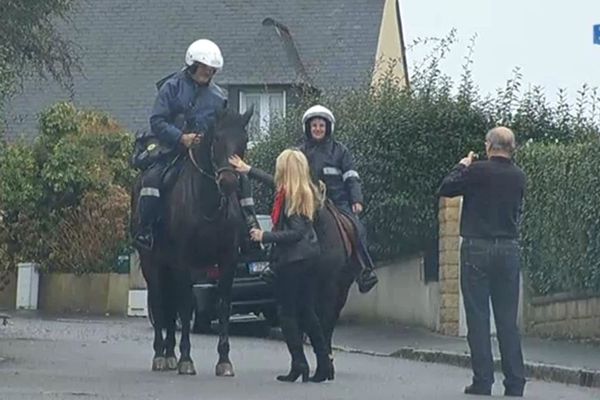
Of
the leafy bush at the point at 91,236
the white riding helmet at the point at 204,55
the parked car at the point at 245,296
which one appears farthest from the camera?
the leafy bush at the point at 91,236

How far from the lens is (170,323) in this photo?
14422mm

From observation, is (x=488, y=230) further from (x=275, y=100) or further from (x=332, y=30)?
(x=332, y=30)

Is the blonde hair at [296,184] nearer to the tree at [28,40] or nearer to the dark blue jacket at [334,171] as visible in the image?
the dark blue jacket at [334,171]

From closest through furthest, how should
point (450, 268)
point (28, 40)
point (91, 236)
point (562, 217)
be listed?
1. point (28, 40)
2. point (562, 217)
3. point (450, 268)
4. point (91, 236)

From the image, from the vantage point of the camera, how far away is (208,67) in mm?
13875

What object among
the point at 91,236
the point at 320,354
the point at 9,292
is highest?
the point at 91,236

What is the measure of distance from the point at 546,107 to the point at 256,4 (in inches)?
972

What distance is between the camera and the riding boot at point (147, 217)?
13.7 meters

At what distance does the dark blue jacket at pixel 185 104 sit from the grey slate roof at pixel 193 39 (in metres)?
27.3

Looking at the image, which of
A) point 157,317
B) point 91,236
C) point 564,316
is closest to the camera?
point 157,317

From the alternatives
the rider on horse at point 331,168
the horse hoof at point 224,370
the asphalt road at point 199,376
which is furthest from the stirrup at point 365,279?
the horse hoof at point 224,370

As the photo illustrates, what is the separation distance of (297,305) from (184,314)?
1.38 meters

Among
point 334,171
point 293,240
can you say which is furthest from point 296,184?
point 334,171

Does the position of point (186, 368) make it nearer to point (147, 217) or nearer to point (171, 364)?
point (171, 364)
